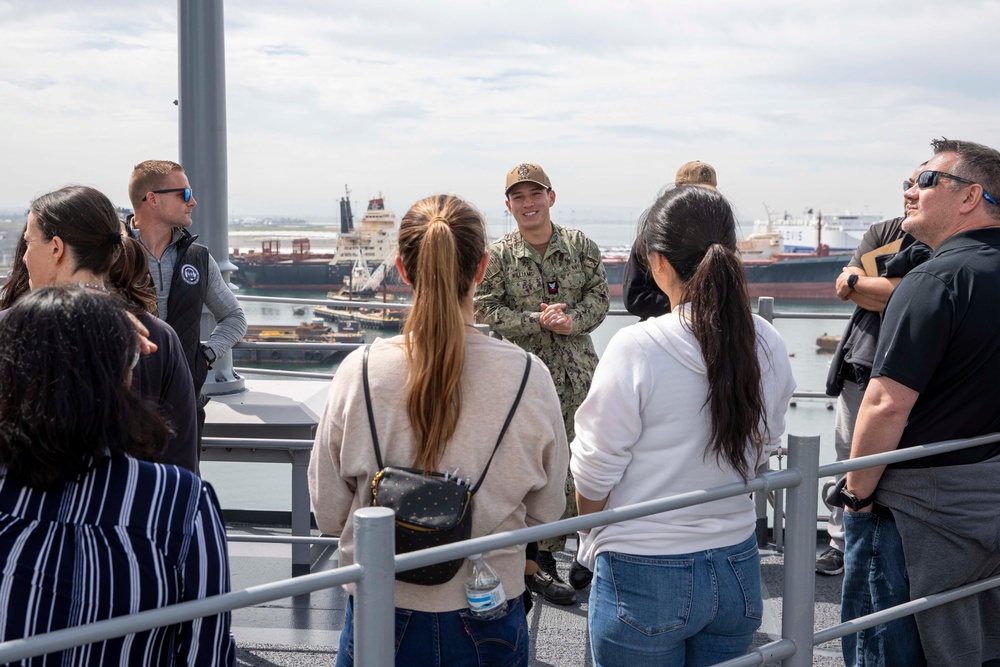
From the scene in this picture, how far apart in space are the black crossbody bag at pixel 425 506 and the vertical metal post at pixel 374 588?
0.13m

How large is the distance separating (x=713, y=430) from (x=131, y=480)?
104cm

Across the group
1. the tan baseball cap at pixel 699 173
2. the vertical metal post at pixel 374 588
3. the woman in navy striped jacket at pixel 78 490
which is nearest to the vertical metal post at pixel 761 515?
the tan baseball cap at pixel 699 173

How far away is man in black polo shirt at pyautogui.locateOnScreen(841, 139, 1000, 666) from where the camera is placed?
203 centimetres

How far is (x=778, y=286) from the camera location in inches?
1321

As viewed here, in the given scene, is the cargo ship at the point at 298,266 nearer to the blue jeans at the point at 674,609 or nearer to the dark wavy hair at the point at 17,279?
the dark wavy hair at the point at 17,279

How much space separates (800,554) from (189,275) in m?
2.20

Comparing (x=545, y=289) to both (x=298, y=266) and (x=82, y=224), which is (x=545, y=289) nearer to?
(x=82, y=224)

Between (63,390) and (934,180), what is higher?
(934,180)

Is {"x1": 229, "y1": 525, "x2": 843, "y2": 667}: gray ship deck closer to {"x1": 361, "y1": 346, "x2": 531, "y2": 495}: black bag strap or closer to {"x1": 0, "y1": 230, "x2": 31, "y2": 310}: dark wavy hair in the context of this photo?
{"x1": 0, "y1": 230, "x2": 31, "y2": 310}: dark wavy hair

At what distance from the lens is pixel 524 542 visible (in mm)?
1614

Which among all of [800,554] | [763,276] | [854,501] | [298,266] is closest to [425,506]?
[800,554]

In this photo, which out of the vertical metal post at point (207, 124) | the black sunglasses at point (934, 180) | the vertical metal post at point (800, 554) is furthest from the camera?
the vertical metal post at point (207, 124)

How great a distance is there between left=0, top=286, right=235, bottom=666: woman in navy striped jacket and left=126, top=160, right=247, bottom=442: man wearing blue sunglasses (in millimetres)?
1858

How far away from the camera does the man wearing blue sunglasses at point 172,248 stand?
3.17m
